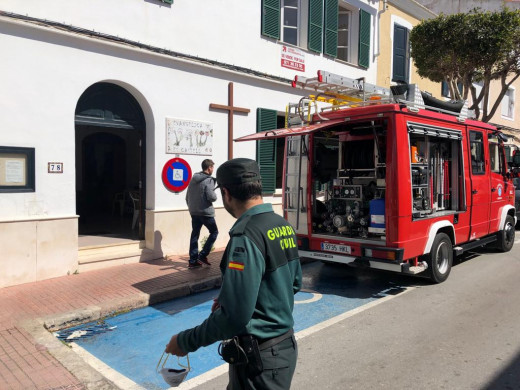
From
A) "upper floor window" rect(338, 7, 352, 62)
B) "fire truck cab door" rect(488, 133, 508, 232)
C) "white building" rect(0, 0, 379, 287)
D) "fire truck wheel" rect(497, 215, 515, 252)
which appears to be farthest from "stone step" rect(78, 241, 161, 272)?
"upper floor window" rect(338, 7, 352, 62)

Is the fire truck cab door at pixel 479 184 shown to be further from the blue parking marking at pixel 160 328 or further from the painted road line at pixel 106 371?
the painted road line at pixel 106 371

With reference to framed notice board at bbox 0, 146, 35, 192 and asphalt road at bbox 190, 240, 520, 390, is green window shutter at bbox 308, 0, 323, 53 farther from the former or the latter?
framed notice board at bbox 0, 146, 35, 192

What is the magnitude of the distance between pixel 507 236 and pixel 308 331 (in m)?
6.29

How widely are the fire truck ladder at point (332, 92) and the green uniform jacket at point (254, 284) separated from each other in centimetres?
458

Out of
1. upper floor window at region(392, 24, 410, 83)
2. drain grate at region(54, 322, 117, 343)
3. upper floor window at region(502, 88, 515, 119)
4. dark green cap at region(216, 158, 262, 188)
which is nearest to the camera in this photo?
dark green cap at region(216, 158, 262, 188)

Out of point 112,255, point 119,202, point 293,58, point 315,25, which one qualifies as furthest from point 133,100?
point 315,25

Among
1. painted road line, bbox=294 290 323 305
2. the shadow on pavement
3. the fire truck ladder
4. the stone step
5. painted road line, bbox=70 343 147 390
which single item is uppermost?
the fire truck ladder

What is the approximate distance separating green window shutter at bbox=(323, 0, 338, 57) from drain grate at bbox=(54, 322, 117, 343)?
29.1 ft

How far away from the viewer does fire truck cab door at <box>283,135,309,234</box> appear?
22.4ft

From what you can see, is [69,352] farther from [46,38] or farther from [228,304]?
[46,38]

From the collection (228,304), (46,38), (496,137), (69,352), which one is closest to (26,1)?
(46,38)

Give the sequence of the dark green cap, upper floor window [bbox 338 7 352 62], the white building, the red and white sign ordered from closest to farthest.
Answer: the dark green cap
the white building
the red and white sign
upper floor window [bbox 338 7 352 62]

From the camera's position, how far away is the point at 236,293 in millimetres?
1836

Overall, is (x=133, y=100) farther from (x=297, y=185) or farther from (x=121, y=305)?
(x=121, y=305)
